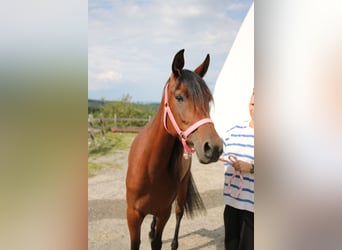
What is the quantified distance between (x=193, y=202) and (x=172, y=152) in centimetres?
27

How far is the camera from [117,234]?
0.94 m

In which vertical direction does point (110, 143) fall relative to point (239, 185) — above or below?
above

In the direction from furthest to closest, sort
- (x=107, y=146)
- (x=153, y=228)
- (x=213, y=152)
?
1. (x=153, y=228)
2. (x=107, y=146)
3. (x=213, y=152)

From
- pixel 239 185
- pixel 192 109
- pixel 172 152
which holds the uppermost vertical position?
pixel 192 109

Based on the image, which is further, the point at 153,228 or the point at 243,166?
the point at 153,228

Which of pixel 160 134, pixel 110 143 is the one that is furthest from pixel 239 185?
pixel 110 143

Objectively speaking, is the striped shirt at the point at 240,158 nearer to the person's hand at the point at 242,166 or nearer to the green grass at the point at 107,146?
the person's hand at the point at 242,166

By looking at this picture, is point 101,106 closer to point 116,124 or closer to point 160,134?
point 116,124

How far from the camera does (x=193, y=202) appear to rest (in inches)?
42.9

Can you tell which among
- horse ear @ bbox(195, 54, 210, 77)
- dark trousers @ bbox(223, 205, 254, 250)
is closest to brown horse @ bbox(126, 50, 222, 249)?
horse ear @ bbox(195, 54, 210, 77)

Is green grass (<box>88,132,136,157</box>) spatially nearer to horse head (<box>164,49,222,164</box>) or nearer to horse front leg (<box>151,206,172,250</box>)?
horse head (<box>164,49,222,164</box>)
